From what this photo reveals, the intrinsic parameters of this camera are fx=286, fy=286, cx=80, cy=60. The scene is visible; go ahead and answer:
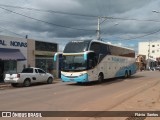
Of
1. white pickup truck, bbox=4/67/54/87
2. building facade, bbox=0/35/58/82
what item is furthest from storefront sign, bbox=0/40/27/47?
white pickup truck, bbox=4/67/54/87

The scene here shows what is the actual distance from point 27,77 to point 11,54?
251 inches

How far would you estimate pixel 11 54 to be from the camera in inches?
1199

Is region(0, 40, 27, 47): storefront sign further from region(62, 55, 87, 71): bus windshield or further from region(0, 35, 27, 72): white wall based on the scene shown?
region(62, 55, 87, 71): bus windshield

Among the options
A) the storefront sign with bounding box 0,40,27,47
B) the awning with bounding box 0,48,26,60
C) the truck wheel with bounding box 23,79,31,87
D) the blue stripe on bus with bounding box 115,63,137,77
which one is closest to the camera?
the truck wheel with bounding box 23,79,31,87

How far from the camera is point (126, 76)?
35.4 m

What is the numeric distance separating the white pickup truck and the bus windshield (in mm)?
3228

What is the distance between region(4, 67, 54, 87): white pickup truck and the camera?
24.3m

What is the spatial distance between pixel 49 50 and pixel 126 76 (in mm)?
11080

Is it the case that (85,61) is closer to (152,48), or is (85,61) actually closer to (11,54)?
(11,54)

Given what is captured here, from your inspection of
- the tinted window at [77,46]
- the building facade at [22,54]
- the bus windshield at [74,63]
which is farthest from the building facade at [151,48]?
the bus windshield at [74,63]

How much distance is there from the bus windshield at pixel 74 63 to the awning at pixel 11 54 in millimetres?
7585

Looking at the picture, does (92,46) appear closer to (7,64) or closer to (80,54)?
(80,54)

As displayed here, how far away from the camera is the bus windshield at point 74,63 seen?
23.8m

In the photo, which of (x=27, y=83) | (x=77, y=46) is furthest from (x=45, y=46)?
(x=77, y=46)
